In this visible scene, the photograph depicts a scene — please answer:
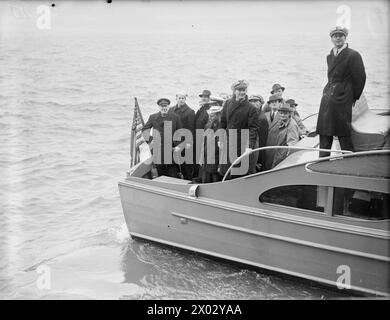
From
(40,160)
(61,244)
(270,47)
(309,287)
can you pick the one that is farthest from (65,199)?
(270,47)

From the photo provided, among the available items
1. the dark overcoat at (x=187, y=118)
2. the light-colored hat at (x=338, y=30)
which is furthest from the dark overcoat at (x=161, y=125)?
the light-colored hat at (x=338, y=30)

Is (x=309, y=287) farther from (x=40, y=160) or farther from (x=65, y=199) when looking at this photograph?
(x=40, y=160)

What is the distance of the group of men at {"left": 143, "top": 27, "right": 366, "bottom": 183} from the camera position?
7309 mm

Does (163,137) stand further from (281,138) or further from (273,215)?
(273,215)

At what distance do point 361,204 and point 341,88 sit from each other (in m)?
1.59

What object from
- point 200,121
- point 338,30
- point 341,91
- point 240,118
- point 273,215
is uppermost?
point 338,30

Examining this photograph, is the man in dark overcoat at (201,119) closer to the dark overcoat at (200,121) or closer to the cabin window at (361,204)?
the dark overcoat at (200,121)

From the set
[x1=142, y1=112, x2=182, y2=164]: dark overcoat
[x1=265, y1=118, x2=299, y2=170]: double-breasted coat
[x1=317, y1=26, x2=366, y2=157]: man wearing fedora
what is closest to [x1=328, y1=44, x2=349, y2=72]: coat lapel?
[x1=317, y1=26, x2=366, y2=157]: man wearing fedora

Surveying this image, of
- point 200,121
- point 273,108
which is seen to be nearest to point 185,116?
point 200,121

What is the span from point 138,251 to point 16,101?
19.5 m

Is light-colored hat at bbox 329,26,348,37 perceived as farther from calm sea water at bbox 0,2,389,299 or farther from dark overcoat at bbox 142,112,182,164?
calm sea water at bbox 0,2,389,299

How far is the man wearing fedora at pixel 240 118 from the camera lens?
25.4ft

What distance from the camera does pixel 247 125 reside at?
782 centimetres

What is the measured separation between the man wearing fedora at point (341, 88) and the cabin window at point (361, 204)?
0.96m
